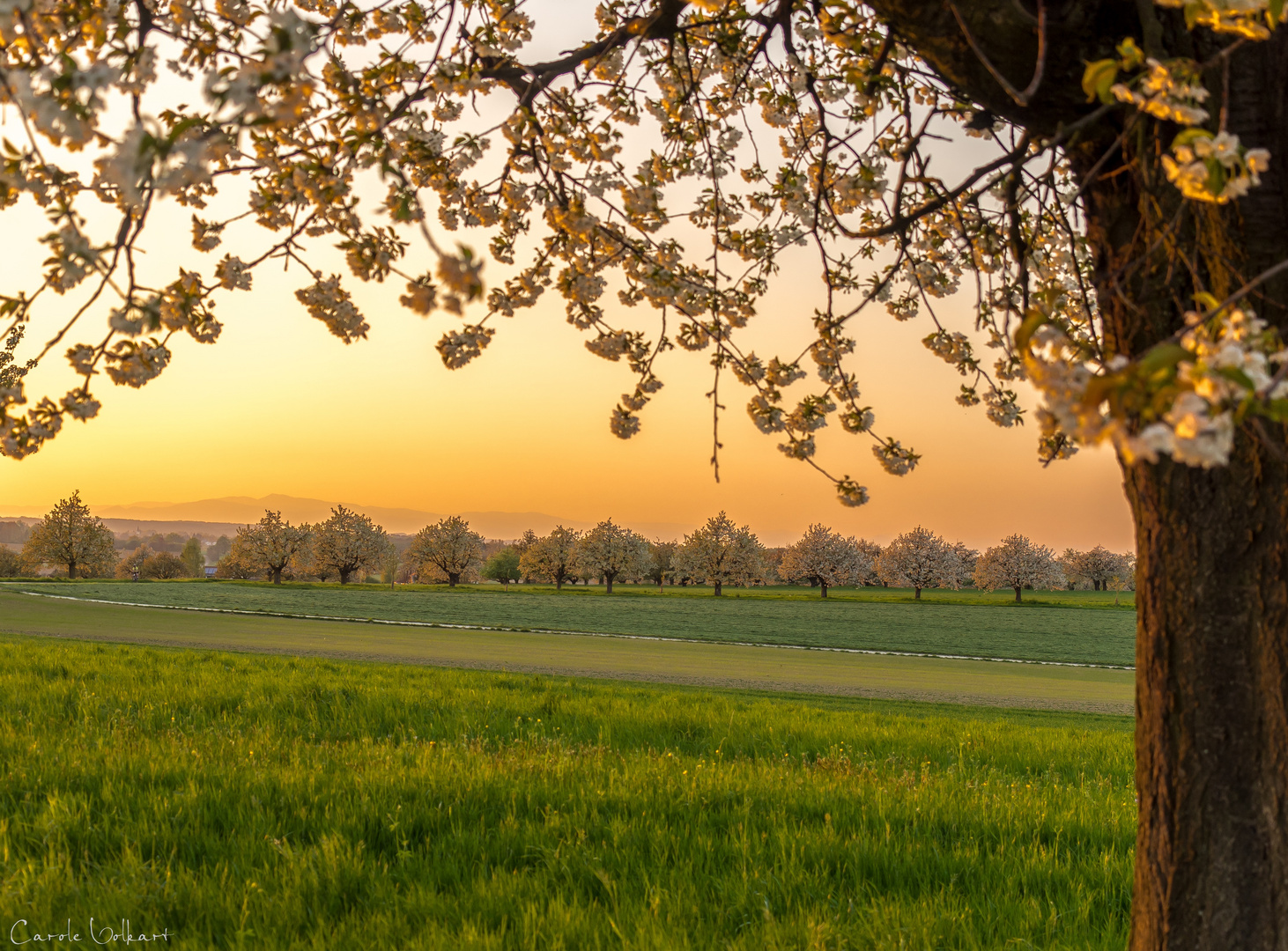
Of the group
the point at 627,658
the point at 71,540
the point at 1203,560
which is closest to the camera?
the point at 1203,560

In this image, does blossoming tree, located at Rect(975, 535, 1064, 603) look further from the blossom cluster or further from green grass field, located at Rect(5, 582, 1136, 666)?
the blossom cluster

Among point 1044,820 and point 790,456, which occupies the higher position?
point 790,456

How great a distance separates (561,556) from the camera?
331ft

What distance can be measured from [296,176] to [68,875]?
12.4 feet

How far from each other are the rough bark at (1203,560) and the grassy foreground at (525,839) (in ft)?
3.95

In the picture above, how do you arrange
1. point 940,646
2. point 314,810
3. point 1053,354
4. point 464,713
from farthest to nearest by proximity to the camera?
1. point 940,646
2. point 464,713
3. point 314,810
4. point 1053,354

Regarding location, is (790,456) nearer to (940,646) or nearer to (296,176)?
(296,176)

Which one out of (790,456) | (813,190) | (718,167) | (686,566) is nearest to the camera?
(790,456)

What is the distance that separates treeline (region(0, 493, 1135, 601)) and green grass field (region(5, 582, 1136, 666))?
2383 cm

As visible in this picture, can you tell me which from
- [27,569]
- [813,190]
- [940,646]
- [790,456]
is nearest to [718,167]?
[813,190]

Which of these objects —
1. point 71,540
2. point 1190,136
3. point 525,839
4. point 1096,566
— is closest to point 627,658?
point 525,839

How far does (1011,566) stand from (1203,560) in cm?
11781

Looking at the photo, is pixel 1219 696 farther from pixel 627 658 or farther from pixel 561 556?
pixel 561 556

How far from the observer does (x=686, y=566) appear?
9262 centimetres
